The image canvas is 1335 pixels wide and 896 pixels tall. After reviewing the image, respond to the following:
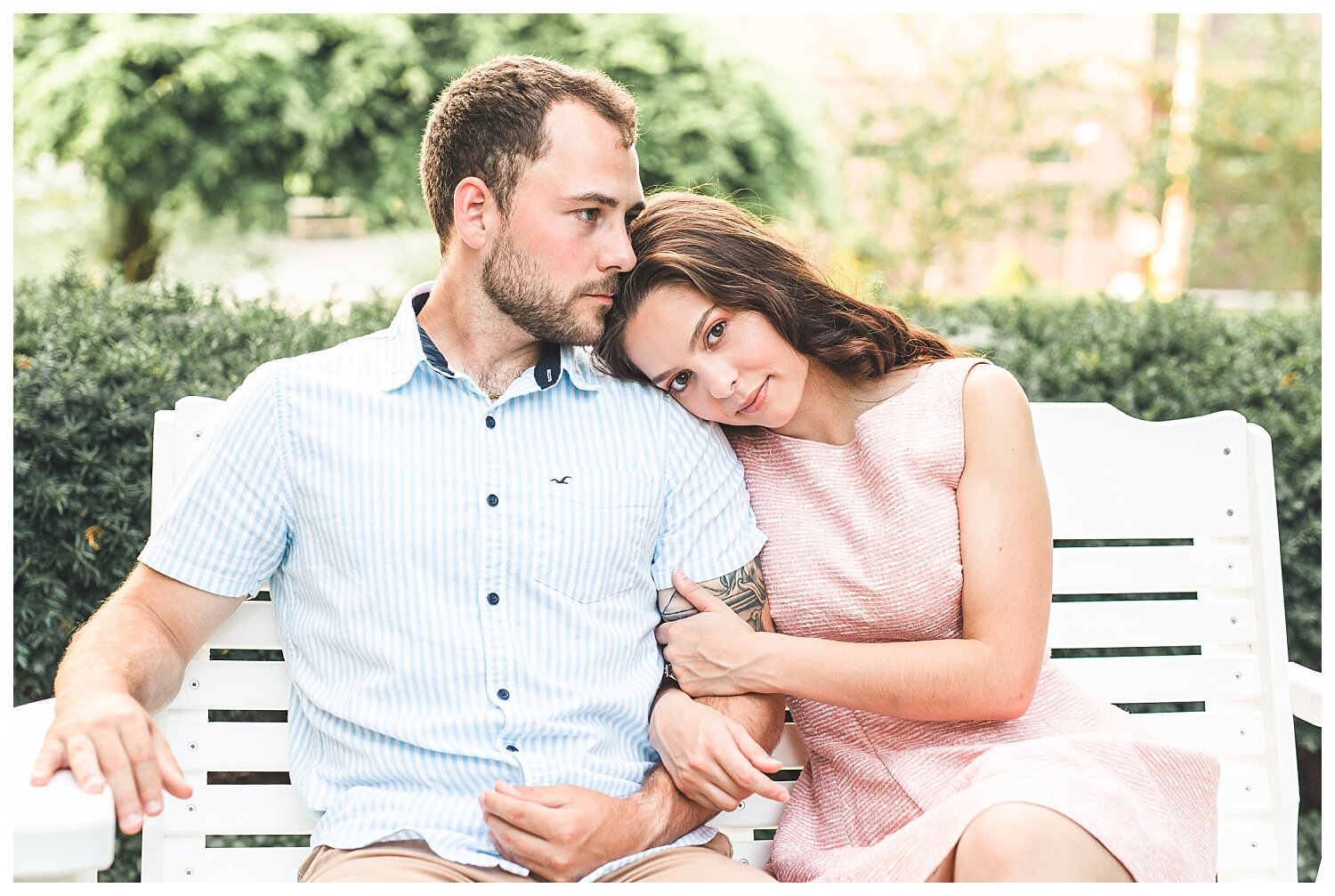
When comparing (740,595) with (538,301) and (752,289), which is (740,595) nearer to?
(752,289)

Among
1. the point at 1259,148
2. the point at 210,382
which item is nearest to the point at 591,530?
the point at 210,382

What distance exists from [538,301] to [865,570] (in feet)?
2.71

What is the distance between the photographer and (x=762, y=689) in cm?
225

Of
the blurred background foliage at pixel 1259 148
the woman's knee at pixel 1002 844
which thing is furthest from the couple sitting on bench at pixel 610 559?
the blurred background foliage at pixel 1259 148

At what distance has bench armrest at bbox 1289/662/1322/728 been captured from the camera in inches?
103

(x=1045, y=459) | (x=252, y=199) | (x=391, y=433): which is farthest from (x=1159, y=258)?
(x=391, y=433)

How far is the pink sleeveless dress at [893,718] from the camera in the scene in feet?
6.77

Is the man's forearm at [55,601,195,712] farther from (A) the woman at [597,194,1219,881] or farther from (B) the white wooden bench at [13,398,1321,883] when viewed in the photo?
(A) the woman at [597,194,1219,881]

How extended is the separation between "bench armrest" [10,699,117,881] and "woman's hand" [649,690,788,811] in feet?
3.16

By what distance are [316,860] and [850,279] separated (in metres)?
1.58

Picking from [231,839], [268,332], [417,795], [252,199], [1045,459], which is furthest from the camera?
[252,199]

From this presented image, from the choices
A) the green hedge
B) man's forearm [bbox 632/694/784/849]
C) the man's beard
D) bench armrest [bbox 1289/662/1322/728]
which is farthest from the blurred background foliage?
man's forearm [bbox 632/694/784/849]

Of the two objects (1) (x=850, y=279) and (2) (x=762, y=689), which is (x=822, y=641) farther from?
(1) (x=850, y=279)

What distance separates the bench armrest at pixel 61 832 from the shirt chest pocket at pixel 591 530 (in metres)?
0.86
